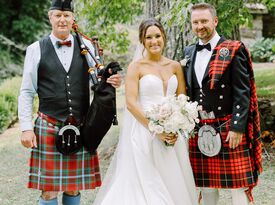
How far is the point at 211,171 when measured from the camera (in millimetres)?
3828

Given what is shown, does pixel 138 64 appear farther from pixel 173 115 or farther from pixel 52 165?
pixel 52 165

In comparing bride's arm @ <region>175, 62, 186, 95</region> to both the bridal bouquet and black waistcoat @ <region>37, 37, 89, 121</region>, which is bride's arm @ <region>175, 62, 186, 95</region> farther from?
black waistcoat @ <region>37, 37, 89, 121</region>

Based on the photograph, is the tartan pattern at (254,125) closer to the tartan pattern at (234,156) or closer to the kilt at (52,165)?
the tartan pattern at (234,156)

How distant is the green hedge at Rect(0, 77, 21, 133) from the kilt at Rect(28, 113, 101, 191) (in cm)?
653

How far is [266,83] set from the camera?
867cm

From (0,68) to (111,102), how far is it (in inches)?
470

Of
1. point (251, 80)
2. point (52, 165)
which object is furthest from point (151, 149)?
point (251, 80)

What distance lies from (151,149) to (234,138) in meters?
0.63

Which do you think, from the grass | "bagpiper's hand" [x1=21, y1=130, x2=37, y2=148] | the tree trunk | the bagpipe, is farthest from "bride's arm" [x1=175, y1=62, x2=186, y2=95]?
the grass

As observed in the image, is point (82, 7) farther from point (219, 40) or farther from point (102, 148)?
point (219, 40)

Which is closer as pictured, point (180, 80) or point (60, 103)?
point (60, 103)

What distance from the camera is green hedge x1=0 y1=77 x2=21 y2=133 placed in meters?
10.2

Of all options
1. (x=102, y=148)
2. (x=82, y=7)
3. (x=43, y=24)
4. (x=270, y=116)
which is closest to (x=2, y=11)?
(x=43, y=24)

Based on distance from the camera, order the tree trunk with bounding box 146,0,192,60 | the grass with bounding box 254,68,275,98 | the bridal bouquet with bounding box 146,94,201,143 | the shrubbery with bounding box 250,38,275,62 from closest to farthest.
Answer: the bridal bouquet with bounding box 146,94,201,143
the tree trunk with bounding box 146,0,192,60
the grass with bounding box 254,68,275,98
the shrubbery with bounding box 250,38,275,62
